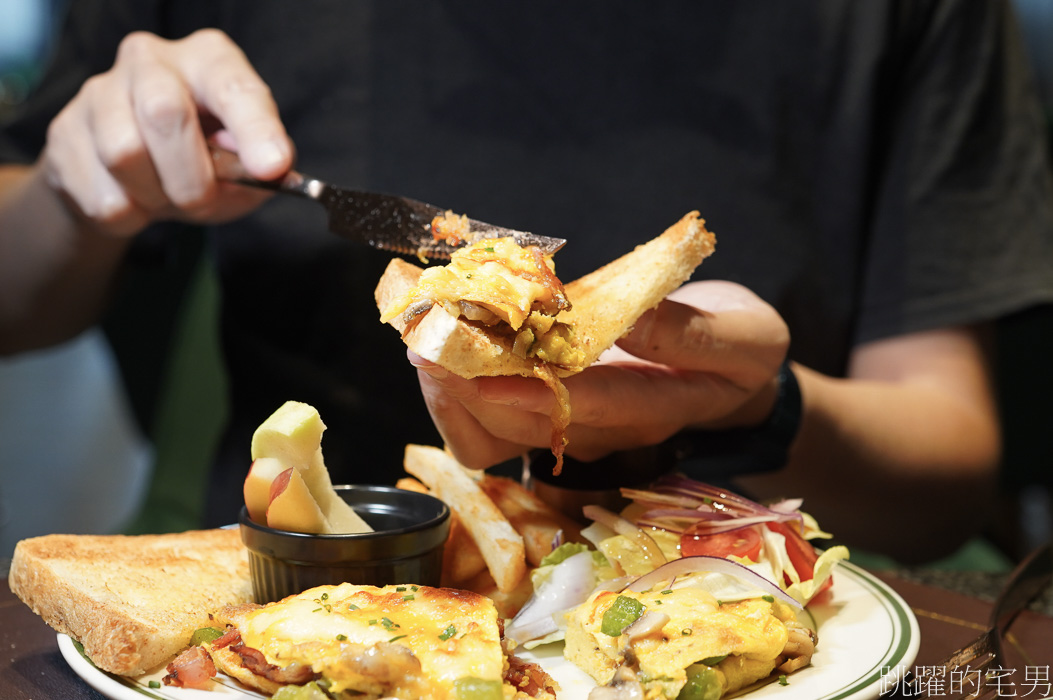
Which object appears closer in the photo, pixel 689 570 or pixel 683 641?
pixel 683 641

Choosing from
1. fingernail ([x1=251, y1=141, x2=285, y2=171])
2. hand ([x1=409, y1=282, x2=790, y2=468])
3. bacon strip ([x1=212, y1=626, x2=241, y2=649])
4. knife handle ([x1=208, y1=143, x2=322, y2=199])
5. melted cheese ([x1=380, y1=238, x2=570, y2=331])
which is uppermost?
fingernail ([x1=251, y1=141, x2=285, y2=171])

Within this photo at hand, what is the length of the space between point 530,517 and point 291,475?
0.45 m

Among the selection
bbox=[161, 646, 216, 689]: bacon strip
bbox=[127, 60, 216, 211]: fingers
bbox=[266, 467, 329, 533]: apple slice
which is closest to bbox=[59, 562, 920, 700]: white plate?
bbox=[161, 646, 216, 689]: bacon strip

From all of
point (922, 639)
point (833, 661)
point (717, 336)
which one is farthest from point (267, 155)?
point (922, 639)

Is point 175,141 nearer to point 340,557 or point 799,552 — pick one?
point 340,557

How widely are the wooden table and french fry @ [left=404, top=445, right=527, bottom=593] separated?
59 centimetres

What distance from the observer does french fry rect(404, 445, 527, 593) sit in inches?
55.2

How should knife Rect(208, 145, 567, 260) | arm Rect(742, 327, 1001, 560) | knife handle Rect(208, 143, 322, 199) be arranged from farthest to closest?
arm Rect(742, 327, 1001, 560) → knife handle Rect(208, 143, 322, 199) → knife Rect(208, 145, 567, 260)

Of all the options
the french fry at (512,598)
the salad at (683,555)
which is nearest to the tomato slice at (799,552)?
the salad at (683,555)

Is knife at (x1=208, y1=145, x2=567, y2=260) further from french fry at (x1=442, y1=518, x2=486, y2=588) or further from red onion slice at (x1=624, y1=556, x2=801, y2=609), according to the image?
red onion slice at (x1=624, y1=556, x2=801, y2=609)

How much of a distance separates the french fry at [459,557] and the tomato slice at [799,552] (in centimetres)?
52

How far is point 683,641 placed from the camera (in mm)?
1165

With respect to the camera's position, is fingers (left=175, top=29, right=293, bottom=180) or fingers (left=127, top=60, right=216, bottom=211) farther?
fingers (left=127, top=60, right=216, bottom=211)

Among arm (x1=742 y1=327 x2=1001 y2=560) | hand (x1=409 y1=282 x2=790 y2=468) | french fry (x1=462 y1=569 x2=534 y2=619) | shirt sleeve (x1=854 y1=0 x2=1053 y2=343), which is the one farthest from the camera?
shirt sleeve (x1=854 y1=0 x2=1053 y2=343)
